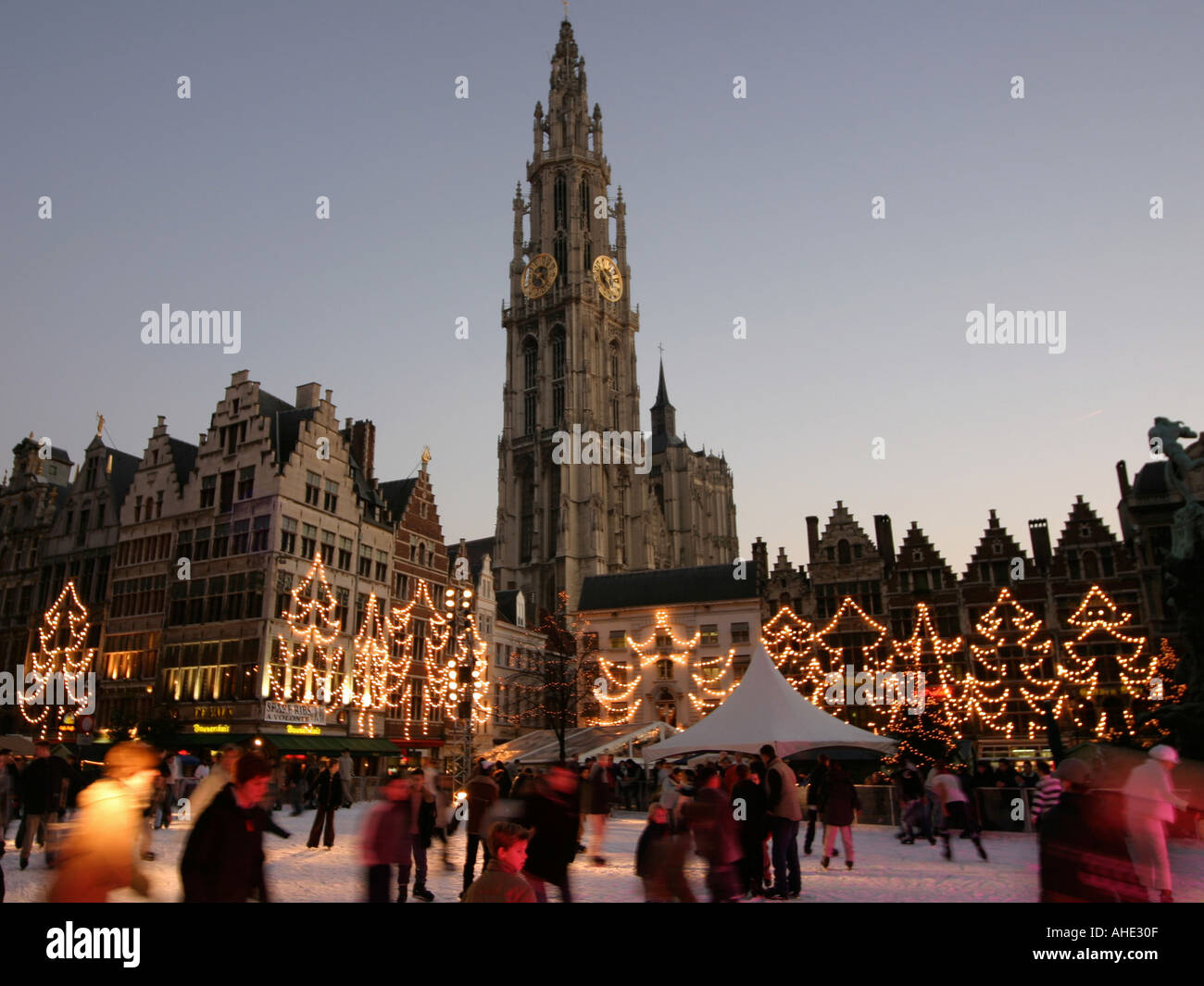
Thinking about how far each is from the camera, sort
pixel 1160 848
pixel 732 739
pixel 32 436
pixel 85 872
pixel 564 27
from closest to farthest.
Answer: pixel 85 872
pixel 1160 848
pixel 732 739
pixel 32 436
pixel 564 27

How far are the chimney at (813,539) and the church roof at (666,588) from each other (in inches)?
218

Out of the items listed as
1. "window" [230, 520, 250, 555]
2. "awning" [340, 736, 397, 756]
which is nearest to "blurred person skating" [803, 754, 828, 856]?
"awning" [340, 736, 397, 756]

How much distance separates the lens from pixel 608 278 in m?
94.9

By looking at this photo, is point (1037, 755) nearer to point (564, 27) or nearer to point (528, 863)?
point (528, 863)

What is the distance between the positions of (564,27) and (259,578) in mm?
93594

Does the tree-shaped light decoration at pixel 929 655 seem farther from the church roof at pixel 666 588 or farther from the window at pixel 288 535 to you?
the window at pixel 288 535

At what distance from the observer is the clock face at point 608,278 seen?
3676 inches

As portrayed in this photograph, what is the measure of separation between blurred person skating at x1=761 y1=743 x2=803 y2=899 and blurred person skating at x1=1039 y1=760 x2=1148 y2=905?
5.45 metres

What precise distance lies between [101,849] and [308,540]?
3363 cm

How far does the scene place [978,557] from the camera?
41.7m

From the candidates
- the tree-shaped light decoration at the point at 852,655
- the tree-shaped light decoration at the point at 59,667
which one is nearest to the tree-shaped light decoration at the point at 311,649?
the tree-shaped light decoration at the point at 59,667

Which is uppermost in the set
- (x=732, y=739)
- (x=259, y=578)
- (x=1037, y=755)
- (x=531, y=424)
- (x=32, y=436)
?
(x=531, y=424)

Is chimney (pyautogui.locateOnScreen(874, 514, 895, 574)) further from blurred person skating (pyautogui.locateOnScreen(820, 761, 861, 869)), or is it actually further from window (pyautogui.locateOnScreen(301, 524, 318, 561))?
blurred person skating (pyautogui.locateOnScreen(820, 761, 861, 869))

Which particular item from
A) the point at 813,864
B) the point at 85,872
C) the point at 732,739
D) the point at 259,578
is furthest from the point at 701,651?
the point at 85,872
